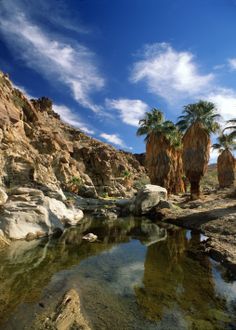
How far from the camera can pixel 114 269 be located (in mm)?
12648

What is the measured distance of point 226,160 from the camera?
49.9m

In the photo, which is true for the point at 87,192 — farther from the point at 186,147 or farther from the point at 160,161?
the point at 186,147

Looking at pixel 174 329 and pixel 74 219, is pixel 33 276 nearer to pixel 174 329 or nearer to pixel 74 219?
pixel 174 329

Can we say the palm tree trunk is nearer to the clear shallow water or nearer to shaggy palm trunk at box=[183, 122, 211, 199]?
shaggy palm trunk at box=[183, 122, 211, 199]

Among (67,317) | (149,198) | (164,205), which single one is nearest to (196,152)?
(164,205)

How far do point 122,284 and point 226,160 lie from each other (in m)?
44.6

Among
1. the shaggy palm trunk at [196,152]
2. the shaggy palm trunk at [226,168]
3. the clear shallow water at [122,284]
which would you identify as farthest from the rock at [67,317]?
the shaggy palm trunk at [226,168]

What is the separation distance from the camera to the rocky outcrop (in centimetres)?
1711

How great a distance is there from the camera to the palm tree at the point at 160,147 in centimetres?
4234

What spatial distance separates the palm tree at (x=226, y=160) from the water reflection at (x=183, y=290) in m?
37.9

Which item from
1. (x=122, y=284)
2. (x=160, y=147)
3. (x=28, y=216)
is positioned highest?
(x=160, y=147)

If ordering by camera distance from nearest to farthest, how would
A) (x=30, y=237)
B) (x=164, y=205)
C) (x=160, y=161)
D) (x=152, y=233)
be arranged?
(x=30, y=237)
(x=152, y=233)
(x=164, y=205)
(x=160, y=161)

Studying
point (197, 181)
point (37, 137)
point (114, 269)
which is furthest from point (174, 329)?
point (37, 137)

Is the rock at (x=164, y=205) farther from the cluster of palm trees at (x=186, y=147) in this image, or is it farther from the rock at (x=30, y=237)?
the rock at (x=30, y=237)
